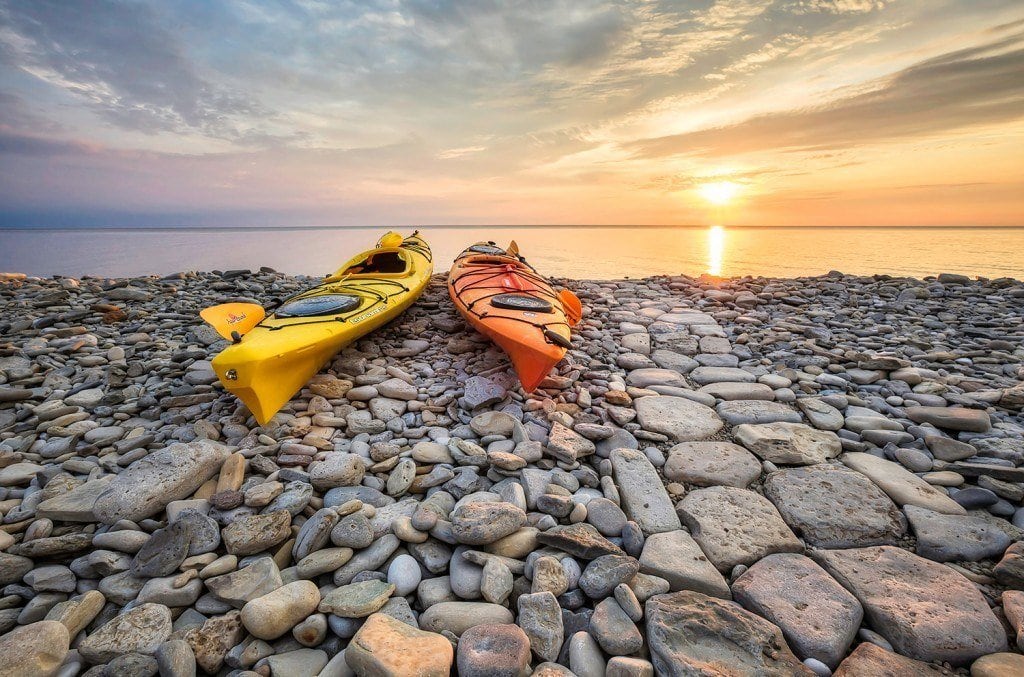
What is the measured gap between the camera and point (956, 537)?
2.58 meters

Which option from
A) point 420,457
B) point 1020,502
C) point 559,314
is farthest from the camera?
point 559,314

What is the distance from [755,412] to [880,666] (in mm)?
2381

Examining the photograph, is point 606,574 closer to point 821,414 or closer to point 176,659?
point 176,659

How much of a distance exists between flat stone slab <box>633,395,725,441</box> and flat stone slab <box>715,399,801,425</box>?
0.38ft

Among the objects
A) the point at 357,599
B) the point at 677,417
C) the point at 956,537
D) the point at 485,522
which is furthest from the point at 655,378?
the point at 357,599

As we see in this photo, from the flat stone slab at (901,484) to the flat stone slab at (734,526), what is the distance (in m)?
0.92

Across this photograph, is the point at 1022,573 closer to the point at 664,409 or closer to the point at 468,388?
the point at 664,409

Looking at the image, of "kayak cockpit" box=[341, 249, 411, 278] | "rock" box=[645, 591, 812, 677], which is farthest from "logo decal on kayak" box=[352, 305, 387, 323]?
"rock" box=[645, 591, 812, 677]

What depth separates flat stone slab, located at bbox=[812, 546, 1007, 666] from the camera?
1.99m

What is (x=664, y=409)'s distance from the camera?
13.6 ft

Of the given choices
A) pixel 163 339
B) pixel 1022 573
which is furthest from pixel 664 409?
pixel 163 339

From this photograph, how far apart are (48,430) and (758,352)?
7835 mm

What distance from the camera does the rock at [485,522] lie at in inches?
99.1

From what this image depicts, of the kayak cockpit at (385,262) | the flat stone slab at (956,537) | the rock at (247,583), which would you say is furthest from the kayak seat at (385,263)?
the flat stone slab at (956,537)
